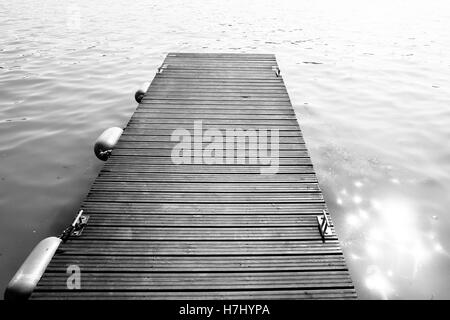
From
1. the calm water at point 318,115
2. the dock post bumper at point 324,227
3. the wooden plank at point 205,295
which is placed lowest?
the calm water at point 318,115

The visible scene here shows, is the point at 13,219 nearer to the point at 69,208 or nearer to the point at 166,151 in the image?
the point at 69,208

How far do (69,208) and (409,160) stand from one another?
8088 millimetres

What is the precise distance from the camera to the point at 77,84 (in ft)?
40.5

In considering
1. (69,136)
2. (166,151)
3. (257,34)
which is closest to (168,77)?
(69,136)

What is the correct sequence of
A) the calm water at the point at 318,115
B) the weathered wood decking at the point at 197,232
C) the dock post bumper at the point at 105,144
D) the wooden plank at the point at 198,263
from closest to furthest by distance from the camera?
the weathered wood decking at the point at 197,232 < the wooden plank at the point at 198,263 < the calm water at the point at 318,115 < the dock post bumper at the point at 105,144

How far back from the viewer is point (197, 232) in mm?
4711

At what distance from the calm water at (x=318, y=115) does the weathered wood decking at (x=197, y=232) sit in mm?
1327

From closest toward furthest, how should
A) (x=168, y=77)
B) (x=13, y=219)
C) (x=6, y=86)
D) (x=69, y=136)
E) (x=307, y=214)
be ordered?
1. (x=307, y=214)
2. (x=13, y=219)
3. (x=69, y=136)
4. (x=168, y=77)
5. (x=6, y=86)

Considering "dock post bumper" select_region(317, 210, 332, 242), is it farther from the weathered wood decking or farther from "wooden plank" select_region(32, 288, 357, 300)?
"wooden plank" select_region(32, 288, 357, 300)

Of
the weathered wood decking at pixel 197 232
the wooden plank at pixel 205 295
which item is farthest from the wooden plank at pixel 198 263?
the wooden plank at pixel 205 295

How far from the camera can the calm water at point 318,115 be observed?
5715 mm

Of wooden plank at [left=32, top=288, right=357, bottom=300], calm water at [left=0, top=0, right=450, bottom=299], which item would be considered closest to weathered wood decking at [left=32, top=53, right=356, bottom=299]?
wooden plank at [left=32, top=288, right=357, bottom=300]

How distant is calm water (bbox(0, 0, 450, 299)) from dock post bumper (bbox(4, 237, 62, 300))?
45.9 inches

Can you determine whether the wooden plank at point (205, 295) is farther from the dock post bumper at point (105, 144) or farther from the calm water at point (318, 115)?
the dock post bumper at point (105, 144)
